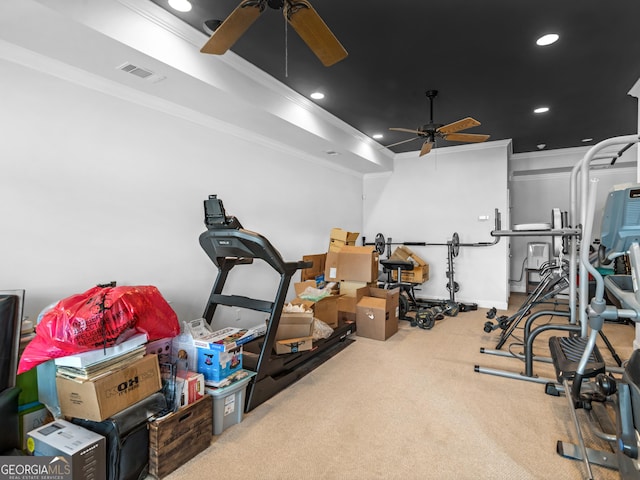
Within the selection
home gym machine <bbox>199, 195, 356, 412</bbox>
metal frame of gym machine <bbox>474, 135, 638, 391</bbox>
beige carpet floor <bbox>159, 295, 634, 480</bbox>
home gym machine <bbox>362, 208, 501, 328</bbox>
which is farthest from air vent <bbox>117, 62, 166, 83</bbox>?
home gym machine <bbox>362, 208, 501, 328</bbox>

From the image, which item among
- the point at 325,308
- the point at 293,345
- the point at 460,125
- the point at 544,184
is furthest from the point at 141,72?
the point at 544,184

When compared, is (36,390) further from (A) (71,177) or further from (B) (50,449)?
(A) (71,177)

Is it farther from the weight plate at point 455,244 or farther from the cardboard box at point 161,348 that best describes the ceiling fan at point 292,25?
the weight plate at point 455,244

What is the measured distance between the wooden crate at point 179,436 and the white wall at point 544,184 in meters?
7.21

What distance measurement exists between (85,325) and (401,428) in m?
2.06

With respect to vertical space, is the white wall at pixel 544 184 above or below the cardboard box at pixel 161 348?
above

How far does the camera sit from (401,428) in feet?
7.66

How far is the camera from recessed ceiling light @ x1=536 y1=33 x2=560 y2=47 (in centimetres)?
281

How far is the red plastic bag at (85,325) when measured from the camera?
5.74 ft

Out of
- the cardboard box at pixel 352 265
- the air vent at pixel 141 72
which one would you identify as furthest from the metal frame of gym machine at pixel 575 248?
the air vent at pixel 141 72

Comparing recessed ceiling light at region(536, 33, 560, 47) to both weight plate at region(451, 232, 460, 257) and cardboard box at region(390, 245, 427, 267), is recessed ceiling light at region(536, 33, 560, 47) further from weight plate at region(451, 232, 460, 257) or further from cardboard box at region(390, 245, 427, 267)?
cardboard box at region(390, 245, 427, 267)

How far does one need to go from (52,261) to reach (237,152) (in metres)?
2.29

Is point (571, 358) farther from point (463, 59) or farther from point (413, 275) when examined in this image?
point (413, 275)

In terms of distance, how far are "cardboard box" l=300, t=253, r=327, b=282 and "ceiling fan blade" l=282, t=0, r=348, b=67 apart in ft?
10.4
